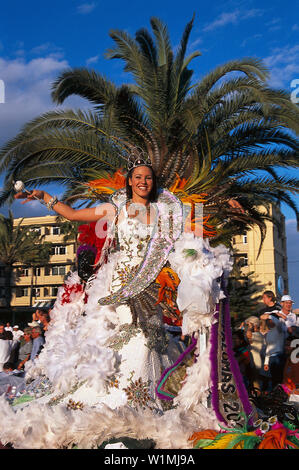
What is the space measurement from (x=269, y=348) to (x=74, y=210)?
3858 millimetres

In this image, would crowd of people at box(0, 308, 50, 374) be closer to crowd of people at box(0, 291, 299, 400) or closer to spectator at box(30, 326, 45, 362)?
spectator at box(30, 326, 45, 362)

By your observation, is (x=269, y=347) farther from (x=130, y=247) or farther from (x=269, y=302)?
(x=130, y=247)

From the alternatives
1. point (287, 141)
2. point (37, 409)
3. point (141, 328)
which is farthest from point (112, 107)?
point (37, 409)

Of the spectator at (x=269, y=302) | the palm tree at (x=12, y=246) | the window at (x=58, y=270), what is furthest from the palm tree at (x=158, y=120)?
the window at (x=58, y=270)

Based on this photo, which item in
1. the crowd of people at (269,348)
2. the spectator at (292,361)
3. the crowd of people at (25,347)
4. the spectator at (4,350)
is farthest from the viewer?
the spectator at (4,350)

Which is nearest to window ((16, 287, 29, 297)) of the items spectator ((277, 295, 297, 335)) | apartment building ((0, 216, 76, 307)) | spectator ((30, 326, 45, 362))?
apartment building ((0, 216, 76, 307))

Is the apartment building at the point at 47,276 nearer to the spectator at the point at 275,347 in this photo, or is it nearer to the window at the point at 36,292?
the window at the point at 36,292

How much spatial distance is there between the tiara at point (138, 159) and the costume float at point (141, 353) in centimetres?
25

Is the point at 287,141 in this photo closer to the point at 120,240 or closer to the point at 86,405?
the point at 120,240

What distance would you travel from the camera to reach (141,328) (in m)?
3.75

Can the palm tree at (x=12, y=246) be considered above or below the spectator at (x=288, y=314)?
above

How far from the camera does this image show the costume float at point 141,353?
122 inches

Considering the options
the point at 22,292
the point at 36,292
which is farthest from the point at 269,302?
the point at 22,292
